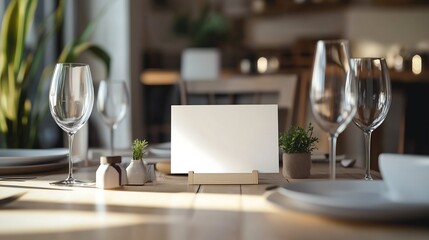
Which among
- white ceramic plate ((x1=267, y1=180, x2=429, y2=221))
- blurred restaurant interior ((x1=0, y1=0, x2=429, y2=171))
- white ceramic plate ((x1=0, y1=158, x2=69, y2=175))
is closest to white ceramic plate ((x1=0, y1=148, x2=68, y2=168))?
white ceramic plate ((x1=0, y1=158, x2=69, y2=175))

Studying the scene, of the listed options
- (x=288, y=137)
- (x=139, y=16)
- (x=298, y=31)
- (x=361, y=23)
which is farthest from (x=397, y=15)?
(x=288, y=137)

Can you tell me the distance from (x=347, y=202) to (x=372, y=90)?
43 centimetres

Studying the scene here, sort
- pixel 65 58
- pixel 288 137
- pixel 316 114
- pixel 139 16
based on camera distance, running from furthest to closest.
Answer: pixel 139 16, pixel 65 58, pixel 288 137, pixel 316 114

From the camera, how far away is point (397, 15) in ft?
25.1

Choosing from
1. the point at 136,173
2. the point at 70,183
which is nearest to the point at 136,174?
the point at 136,173

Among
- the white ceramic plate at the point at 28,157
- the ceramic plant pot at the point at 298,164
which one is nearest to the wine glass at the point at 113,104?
the white ceramic plate at the point at 28,157

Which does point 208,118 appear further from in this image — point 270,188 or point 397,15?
point 397,15

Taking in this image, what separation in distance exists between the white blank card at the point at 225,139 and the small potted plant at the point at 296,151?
61 mm

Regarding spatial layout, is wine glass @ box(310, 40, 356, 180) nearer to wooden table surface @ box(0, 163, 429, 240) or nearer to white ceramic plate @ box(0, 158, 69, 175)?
wooden table surface @ box(0, 163, 429, 240)

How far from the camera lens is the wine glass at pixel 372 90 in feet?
4.02

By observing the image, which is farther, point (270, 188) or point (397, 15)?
point (397, 15)

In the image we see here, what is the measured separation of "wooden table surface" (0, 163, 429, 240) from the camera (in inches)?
31.2

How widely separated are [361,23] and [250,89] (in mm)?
5595

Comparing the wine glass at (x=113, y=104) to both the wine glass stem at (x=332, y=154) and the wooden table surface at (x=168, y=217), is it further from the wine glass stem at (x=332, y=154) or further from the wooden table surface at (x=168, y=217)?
the wine glass stem at (x=332, y=154)
